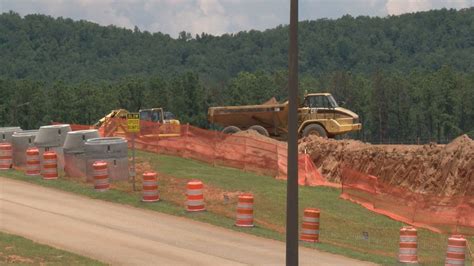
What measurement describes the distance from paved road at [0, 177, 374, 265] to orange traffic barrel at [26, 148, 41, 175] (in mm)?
4891

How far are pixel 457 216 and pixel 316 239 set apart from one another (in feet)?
26.7

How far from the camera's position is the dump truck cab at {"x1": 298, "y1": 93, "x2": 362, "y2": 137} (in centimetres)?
4688

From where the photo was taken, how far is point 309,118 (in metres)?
47.3

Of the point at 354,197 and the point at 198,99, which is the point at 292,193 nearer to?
the point at 354,197

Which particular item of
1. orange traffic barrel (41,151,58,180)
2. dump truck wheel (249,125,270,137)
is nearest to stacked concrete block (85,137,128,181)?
orange traffic barrel (41,151,58,180)

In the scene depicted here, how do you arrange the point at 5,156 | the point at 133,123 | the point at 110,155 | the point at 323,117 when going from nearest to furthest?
the point at 133,123
the point at 110,155
the point at 5,156
the point at 323,117

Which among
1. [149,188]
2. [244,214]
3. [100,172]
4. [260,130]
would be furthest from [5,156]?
[260,130]

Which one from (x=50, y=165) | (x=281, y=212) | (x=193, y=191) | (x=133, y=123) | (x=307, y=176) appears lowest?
(x=281, y=212)

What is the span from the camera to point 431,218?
3123 cm

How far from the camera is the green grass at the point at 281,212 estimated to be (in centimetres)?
2559

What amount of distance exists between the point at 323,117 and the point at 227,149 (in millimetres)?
7748

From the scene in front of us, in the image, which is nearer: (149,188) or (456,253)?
(456,253)

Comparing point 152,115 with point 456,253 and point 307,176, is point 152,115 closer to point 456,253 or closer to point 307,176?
point 307,176

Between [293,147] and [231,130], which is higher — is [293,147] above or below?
above
